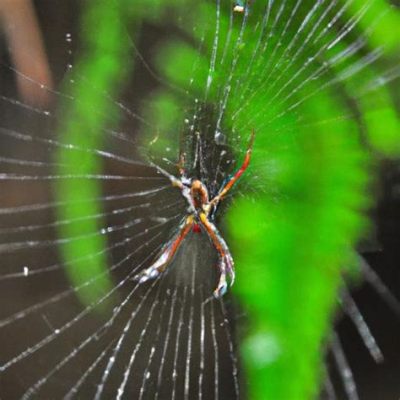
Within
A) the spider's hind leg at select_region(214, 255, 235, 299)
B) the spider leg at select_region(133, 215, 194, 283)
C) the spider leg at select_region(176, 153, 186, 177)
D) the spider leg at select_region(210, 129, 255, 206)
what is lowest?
the spider's hind leg at select_region(214, 255, 235, 299)

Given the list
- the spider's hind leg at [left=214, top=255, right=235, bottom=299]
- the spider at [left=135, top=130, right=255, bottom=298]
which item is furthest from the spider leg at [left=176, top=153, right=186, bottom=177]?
the spider's hind leg at [left=214, top=255, right=235, bottom=299]

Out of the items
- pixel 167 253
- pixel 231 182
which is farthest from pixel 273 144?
pixel 167 253

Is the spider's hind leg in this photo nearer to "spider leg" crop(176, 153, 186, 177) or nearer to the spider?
the spider

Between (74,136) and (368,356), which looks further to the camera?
(368,356)

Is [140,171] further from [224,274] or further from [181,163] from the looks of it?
[224,274]

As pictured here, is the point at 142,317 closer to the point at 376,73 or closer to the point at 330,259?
the point at 330,259

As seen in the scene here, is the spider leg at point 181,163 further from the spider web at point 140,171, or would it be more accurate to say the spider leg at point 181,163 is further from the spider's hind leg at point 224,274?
the spider's hind leg at point 224,274

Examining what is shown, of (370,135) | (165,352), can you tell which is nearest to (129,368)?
(165,352)

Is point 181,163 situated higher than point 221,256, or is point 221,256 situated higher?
point 181,163
